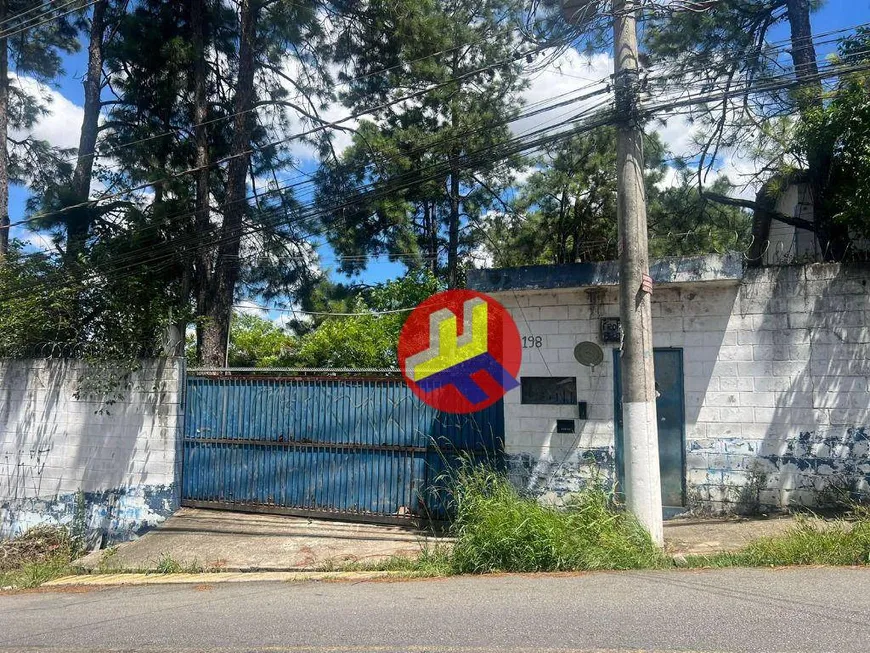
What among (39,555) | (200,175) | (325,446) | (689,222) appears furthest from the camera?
(689,222)

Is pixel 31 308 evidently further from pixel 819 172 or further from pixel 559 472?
pixel 819 172

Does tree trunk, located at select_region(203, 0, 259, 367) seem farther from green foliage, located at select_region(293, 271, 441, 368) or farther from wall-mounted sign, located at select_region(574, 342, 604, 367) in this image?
wall-mounted sign, located at select_region(574, 342, 604, 367)

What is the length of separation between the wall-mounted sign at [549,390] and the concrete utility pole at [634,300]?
42.3 inches

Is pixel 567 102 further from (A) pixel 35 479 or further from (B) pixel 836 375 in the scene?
(A) pixel 35 479

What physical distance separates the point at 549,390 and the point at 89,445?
636 cm

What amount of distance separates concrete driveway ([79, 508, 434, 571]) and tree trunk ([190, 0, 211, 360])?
346 cm

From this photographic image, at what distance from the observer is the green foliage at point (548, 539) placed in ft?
18.8

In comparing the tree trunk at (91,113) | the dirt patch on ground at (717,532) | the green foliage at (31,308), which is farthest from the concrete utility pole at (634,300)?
the tree trunk at (91,113)

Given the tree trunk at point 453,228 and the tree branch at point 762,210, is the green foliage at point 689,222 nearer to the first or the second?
the tree branch at point 762,210

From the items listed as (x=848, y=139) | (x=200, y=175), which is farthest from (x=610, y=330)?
(x=200, y=175)

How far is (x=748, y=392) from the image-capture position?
22.6ft

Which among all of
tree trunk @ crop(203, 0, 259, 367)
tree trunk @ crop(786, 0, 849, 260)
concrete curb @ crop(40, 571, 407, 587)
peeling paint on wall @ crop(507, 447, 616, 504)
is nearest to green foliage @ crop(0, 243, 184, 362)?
tree trunk @ crop(203, 0, 259, 367)

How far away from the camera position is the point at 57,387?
9312 millimetres

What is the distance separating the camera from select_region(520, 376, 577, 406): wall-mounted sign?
24.1ft
